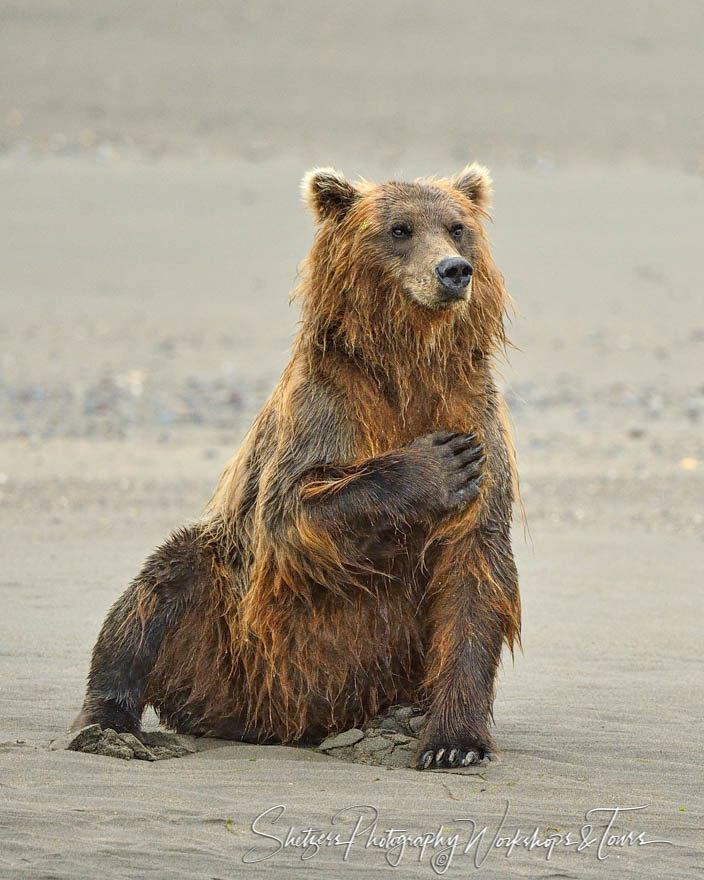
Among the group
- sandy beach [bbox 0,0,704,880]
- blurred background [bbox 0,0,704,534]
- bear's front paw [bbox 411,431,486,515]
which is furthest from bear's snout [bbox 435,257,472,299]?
blurred background [bbox 0,0,704,534]

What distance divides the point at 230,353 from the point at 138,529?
287 inches

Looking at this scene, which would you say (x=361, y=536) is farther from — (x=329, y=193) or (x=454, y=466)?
(x=329, y=193)

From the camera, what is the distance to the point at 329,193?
6281 millimetres

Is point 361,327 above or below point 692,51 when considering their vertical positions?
below

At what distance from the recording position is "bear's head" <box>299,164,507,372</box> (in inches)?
231

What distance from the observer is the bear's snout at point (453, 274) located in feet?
18.7

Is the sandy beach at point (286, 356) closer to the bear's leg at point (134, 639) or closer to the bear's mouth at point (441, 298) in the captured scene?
the bear's leg at point (134, 639)

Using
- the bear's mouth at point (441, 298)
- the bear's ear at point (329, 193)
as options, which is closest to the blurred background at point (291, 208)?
the bear's ear at point (329, 193)

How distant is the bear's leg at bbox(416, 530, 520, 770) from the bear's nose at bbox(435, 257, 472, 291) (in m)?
0.96

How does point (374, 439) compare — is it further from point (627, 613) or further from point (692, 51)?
point (692, 51)

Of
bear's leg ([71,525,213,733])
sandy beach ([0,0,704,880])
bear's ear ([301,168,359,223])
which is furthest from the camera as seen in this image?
bear's ear ([301,168,359,223])

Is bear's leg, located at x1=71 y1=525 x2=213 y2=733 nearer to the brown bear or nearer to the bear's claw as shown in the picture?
the brown bear

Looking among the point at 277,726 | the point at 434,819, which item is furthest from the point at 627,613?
the point at 434,819

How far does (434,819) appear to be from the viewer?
4.98 meters
